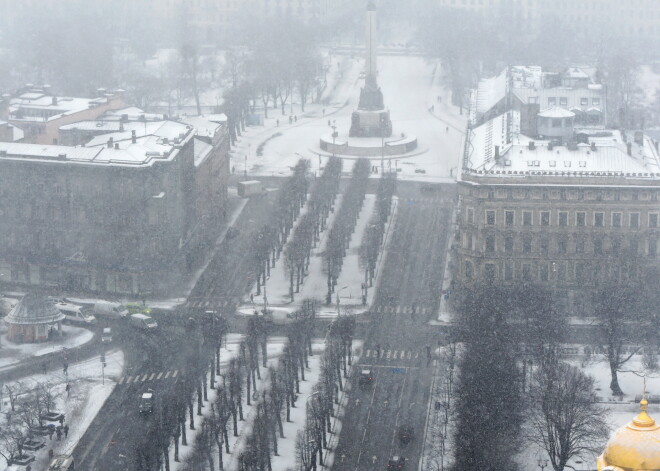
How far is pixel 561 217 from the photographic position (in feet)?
544

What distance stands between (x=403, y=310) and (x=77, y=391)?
128 ft

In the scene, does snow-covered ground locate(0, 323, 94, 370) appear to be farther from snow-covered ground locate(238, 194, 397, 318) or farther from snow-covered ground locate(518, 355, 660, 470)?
snow-covered ground locate(518, 355, 660, 470)

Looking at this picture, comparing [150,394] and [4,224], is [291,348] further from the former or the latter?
[4,224]

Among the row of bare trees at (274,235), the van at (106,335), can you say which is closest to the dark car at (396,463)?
the van at (106,335)

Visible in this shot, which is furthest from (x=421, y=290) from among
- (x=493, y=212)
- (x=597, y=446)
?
(x=597, y=446)

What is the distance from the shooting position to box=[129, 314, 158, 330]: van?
160 m

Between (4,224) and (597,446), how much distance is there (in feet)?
265

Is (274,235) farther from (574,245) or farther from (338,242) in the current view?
(574,245)

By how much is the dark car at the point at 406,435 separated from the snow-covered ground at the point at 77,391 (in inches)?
1045

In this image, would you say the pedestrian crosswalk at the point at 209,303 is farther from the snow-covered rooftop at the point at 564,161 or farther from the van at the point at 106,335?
the snow-covered rooftop at the point at 564,161

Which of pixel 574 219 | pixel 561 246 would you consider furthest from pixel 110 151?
pixel 574 219

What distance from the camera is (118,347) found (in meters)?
155

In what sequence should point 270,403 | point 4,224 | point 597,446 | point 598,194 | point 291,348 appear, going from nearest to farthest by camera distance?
1. point 597,446
2. point 270,403
3. point 291,348
4. point 598,194
5. point 4,224

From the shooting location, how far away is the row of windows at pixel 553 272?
165125mm
